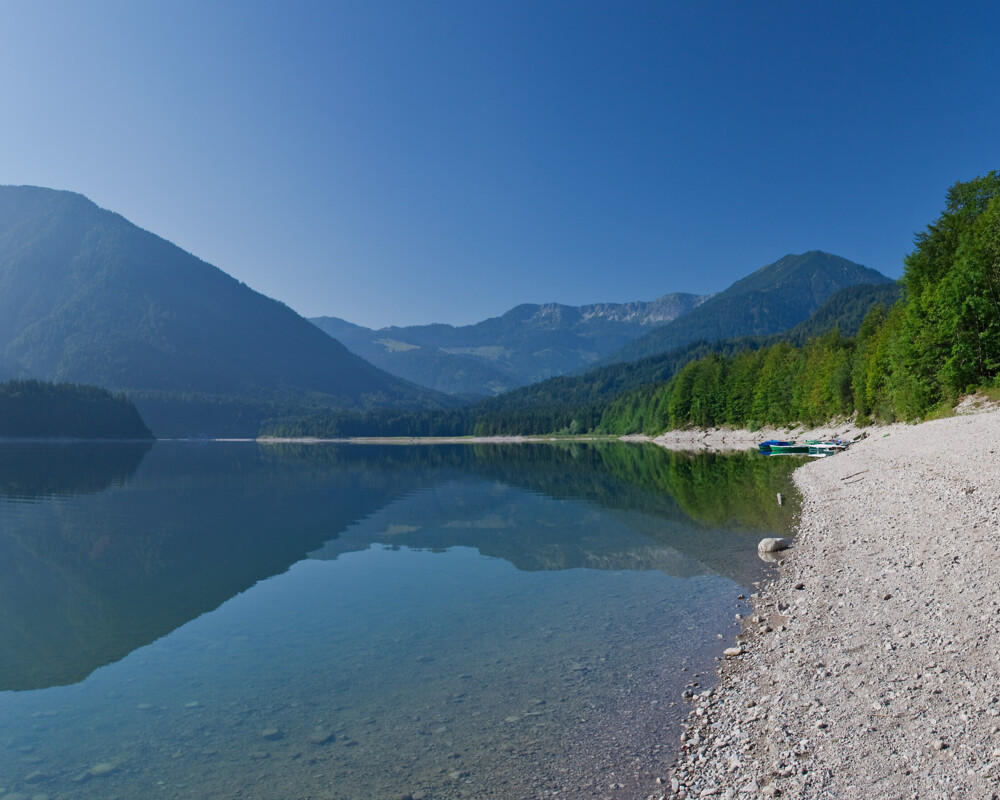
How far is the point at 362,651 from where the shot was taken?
1633 centimetres

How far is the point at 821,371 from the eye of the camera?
100 m

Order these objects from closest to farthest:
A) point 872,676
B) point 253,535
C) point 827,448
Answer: point 872,676 → point 253,535 → point 827,448

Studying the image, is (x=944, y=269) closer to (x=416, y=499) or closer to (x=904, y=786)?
(x=416, y=499)

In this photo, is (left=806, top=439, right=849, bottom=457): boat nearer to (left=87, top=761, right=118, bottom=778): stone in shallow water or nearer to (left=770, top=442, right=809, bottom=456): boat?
(left=770, top=442, right=809, bottom=456): boat


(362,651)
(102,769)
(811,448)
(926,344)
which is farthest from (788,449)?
(102,769)

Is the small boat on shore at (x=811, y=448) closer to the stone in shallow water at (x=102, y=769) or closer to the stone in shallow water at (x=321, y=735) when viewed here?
the stone in shallow water at (x=321, y=735)

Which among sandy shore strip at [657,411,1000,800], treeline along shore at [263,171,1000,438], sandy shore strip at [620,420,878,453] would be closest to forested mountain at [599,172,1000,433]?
treeline along shore at [263,171,1000,438]

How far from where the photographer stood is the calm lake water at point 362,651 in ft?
34.5

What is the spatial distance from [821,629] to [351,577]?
704 inches

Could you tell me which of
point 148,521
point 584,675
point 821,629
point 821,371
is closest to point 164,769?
point 584,675

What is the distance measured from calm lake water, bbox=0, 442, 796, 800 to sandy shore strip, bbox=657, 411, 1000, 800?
1.23 meters

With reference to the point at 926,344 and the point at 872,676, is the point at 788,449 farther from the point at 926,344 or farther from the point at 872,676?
the point at 872,676

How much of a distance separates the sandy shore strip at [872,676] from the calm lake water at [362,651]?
4.05ft

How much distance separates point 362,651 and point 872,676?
40.5 feet
